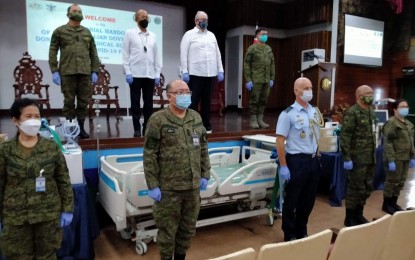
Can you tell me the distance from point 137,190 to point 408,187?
4.00 meters

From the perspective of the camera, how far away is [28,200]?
1.76 m

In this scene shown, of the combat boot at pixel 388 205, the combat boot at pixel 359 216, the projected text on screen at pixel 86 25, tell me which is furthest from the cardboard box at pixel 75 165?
the projected text on screen at pixel 86 25

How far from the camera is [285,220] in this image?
2.78m

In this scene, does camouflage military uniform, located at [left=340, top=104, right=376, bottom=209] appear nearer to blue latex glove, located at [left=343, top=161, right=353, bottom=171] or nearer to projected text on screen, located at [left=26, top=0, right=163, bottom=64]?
blue latex glove, located at [left=343, top=161, right=353, bottom=171]

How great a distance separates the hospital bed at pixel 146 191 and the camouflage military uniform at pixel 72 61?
0.70 m

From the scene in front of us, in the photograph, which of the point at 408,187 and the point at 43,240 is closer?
the point at 43,240

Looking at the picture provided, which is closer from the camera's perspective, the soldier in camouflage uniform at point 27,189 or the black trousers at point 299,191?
the soldier in camouflage uniform at point 27,189

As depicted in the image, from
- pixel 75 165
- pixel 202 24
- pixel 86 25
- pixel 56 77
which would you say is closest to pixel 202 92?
pixel 202 24

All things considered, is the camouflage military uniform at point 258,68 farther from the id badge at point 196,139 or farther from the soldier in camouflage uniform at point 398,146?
the id badge at point 196,139

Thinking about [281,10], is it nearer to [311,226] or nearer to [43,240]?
[311,226]

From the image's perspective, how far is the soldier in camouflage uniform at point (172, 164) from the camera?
2082 mm

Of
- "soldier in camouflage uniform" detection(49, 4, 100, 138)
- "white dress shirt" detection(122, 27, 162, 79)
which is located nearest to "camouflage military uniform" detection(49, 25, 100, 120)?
"soldier in camouflage uniform" detection(49, 4, 100, 138)

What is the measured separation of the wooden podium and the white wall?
3049 millimetres

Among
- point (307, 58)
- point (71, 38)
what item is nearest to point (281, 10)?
point (307, 58)
